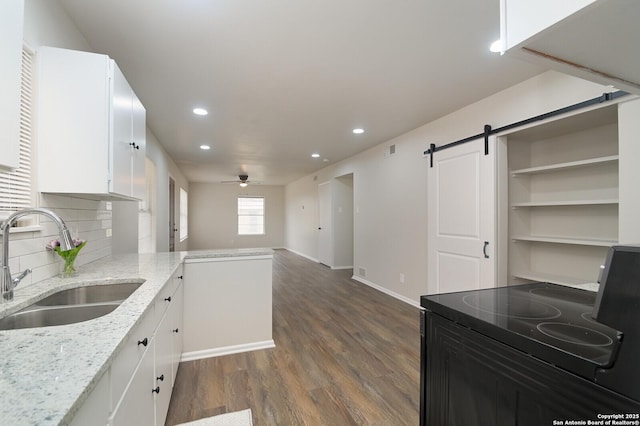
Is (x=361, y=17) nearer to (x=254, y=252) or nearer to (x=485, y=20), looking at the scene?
(x=485, y=20)

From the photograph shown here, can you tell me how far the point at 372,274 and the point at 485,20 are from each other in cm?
412

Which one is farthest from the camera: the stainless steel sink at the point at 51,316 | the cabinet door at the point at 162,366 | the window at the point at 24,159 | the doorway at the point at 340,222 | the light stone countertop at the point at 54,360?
the doorway at the point at 340,222

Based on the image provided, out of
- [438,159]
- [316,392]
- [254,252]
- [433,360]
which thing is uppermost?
[438,159]

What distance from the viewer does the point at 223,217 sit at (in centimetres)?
1038

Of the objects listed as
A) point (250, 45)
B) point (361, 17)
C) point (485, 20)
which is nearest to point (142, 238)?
point (250, 45)

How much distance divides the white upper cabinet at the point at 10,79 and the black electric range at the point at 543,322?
1.62 meters

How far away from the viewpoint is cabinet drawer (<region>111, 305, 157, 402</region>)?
848 mm

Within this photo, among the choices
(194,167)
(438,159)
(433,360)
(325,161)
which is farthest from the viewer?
(194,167)

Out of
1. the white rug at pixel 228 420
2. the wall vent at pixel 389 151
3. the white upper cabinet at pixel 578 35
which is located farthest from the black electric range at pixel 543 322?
the wall vent at pixel 389 151

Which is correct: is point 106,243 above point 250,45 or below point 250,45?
below

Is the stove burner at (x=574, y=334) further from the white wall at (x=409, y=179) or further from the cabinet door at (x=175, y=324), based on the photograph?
the white wall at (x=409, y=179)

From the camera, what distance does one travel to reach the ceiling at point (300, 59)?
5.79 feet

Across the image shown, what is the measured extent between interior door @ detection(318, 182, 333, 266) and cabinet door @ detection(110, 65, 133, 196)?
525 cm

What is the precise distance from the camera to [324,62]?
234cm
